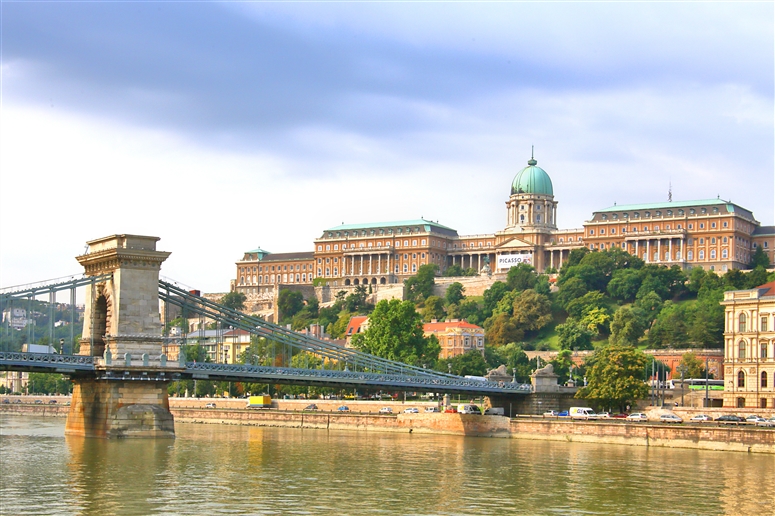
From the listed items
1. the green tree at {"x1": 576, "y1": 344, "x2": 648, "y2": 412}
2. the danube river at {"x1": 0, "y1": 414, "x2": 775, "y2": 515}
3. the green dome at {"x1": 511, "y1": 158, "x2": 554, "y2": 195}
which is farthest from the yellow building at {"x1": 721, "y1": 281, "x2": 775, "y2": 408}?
the green dome at {"x1": 511, "y1": 158, "x2": 554, "y2": 195}

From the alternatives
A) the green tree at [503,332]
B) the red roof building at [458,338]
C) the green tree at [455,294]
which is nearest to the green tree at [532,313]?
the green tree at [503,332]

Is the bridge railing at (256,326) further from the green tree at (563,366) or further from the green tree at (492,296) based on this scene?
the green tree at (492,296)

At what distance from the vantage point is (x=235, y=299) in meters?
184

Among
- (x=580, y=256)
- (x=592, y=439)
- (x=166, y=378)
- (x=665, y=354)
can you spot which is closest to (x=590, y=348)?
(x=665, y=354)

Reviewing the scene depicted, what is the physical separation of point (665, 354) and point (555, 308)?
1183 inches

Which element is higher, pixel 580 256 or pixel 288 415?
pixel 580 256

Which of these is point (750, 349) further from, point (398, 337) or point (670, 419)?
point (398, 337)

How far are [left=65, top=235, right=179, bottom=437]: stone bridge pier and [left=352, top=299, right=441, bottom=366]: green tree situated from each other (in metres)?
39.4

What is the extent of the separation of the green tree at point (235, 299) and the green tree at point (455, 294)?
108 feet

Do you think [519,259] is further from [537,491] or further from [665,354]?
[537,491]

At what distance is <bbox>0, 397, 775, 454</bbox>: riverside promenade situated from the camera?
56188 mm

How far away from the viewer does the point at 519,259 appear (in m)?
173

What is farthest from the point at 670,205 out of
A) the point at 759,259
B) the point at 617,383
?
the point at 617,383

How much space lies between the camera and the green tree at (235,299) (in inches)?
7110
